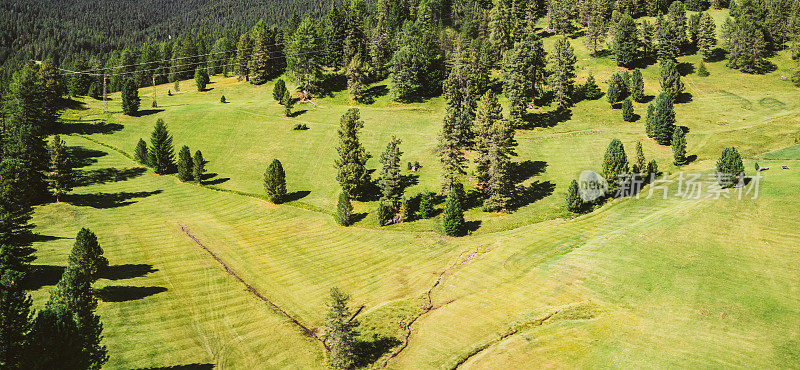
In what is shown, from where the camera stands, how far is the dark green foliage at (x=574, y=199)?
64.5m

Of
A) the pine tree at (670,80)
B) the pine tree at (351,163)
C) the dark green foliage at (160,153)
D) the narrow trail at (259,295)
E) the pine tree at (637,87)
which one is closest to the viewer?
the narrow trail at (259,295)

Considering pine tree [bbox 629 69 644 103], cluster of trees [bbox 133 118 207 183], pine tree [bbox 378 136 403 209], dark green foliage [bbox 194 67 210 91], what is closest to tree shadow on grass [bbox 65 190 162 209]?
cluster of trees [bbox 133 118 207 183]

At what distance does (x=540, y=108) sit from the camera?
10856 cm

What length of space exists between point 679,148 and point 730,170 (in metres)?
13.3

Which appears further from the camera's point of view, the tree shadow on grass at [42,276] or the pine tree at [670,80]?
the pine tree at [670,80]

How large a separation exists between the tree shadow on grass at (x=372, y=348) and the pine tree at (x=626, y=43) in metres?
112

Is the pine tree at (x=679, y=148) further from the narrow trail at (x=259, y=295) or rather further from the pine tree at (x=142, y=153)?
the pine tree at (x=142, y=153)

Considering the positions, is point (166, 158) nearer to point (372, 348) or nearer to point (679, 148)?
point (372, 348)

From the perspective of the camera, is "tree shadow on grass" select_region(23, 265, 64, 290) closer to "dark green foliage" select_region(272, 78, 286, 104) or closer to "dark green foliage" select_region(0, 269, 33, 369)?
"dark green foliage" select_region(0, 269, 33, 369)

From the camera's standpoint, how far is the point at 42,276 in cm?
5000

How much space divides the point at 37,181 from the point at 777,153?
417ft

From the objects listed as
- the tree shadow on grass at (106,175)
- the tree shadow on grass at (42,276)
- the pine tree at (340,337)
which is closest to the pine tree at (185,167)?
the tree shadow on grass at (106,175)

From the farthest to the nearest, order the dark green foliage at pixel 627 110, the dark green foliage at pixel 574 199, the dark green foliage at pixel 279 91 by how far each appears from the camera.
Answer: the dark green foliage at pixel 279 91 < the dark green foliage at pixel 627 110 < the dark green foliage at pixel 574 199

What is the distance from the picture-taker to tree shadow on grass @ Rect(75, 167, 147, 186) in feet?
280
